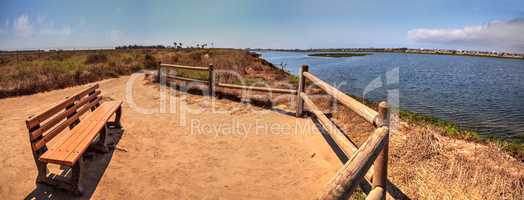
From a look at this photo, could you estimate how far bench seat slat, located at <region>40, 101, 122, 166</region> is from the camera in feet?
9.44

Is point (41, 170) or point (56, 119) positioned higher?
point (56, 119)

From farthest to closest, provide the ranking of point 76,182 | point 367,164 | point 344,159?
point 344,159
point 76,182
point 367,164

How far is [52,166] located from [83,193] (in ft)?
3.78

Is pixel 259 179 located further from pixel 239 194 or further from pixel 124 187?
pixel 124 187

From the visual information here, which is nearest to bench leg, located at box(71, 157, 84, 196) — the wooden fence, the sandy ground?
the sandy ground

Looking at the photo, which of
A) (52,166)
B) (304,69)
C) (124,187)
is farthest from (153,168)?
(304,69)

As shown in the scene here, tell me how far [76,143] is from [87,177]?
23.3 inches

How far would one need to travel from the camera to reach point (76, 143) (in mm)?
3297

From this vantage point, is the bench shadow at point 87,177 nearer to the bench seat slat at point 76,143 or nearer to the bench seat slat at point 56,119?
the bench seat slat at point 76,143

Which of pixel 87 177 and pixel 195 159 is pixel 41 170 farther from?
pixel 195 159

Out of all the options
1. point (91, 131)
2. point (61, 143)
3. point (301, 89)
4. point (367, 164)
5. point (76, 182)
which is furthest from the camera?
point (301, 89)

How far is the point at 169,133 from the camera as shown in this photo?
5.54 m

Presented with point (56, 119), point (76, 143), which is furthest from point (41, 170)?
point (56, 119)

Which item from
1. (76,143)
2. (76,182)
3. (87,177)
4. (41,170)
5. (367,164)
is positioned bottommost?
(87,177)
